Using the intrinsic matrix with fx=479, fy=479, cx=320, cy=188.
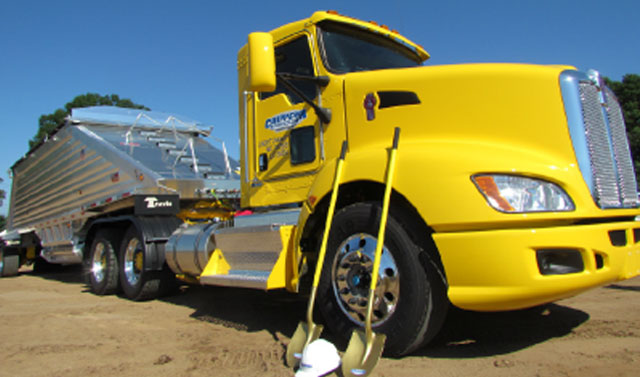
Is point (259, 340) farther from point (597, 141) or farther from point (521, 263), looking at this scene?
point (597, 141)

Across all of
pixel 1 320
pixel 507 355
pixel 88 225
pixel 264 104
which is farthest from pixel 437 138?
pixel 88 225

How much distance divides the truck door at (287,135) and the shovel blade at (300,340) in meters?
1.30

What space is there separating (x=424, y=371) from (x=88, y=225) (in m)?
6.81

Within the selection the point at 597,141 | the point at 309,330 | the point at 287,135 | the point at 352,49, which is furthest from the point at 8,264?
the point at 597,141

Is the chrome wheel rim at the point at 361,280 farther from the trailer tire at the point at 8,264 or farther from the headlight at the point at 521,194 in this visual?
the trailer tire at the point at 8,264

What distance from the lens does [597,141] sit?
304cm

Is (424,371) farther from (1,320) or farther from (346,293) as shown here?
(1,320)

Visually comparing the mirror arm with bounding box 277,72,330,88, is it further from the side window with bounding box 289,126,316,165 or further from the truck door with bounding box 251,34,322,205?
the side window with bounding box 289,126,316,165

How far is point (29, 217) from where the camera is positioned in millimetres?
10766

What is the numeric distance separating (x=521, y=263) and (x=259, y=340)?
226cm

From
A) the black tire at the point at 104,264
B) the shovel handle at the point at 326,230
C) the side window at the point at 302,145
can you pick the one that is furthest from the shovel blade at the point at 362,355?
the black tire at the point at 104,264

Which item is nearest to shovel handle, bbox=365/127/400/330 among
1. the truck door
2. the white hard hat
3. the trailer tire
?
the white hard hat

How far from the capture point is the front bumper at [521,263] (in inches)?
105

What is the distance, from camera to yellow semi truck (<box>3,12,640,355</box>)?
9.02ft
